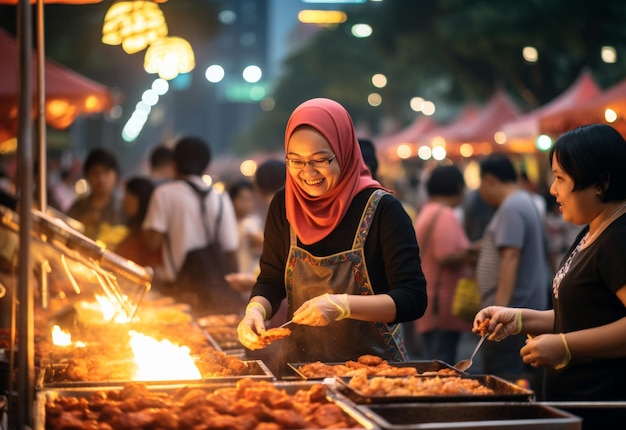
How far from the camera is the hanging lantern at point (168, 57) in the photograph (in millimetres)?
9969

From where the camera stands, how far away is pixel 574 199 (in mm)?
3664

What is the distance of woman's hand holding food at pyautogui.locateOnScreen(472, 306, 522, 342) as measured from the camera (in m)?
3.79

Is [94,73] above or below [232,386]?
above

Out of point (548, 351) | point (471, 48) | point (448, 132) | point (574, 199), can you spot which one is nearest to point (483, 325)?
point (548, 351)

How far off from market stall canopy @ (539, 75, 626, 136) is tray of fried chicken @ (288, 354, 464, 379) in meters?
9.40

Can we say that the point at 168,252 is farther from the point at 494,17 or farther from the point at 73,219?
the point at 494,17

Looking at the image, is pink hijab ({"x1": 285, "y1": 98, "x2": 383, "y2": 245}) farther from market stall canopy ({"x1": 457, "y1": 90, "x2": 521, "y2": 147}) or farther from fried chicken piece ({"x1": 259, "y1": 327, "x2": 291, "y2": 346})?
market stall canopy ({"x1": 457, "y1": 90, "x2": 521, "y2": 147})

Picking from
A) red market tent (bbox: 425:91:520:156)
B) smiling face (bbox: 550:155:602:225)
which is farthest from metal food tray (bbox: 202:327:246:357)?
red market tent (bbox: 425:91:520:156)

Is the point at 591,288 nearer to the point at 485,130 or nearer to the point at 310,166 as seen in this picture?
the point at 310,166

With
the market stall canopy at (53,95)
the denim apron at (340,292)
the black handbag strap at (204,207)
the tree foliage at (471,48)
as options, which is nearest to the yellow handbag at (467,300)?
the black handbag strap at (204,207)

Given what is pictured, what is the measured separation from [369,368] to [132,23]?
19.1 feet

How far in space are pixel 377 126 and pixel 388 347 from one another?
64.3 m

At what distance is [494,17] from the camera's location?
28562mm

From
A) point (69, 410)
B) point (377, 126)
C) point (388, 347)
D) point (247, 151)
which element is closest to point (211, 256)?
point (388, 347)
